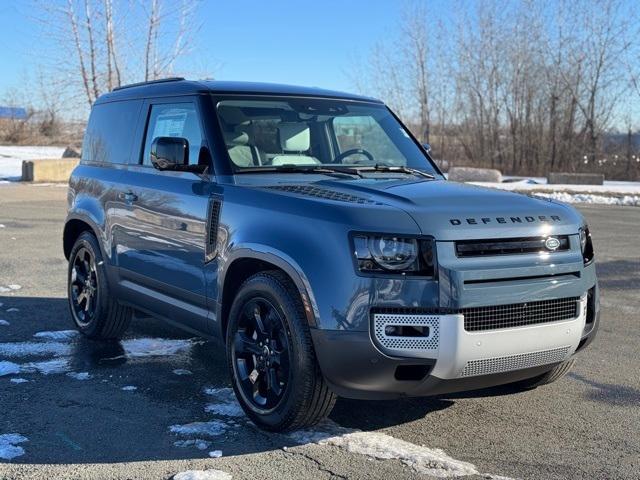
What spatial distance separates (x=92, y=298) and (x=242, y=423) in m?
2.46

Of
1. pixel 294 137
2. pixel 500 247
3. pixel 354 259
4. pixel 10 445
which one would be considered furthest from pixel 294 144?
pixel 10 445

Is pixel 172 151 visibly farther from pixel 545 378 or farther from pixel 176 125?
pixel 545 378

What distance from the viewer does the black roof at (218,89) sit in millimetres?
5230

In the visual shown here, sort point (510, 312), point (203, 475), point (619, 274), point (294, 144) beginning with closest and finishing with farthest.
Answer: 1. point (203, 475)
2. point (510, 312)
3. point (294, 144)
4. point (619, 274)

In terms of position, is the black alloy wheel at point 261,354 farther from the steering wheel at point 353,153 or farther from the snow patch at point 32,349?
the snow patch at point 32,349

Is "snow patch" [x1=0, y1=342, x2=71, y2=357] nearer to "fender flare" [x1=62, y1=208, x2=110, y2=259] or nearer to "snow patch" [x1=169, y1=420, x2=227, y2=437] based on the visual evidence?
"fender flare" [x1=62, y1=208, x2=110, y2=259]

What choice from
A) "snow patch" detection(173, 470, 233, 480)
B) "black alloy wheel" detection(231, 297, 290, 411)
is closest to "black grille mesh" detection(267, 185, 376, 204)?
"black alloy wheel" detection(231, 297, 290, 411)

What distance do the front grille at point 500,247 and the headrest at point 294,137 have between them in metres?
1.79

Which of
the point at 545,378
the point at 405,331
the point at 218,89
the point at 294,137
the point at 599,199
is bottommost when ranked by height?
the point at 545,378

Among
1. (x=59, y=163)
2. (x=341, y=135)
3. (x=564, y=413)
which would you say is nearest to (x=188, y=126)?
(x=341, y=135)

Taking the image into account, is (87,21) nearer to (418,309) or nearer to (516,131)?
(516,131)

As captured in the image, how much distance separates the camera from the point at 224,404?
4668 millimetres

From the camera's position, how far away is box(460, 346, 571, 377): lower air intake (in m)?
3.76

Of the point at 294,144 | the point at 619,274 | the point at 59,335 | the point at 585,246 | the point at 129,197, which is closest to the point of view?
the point at 585,246
